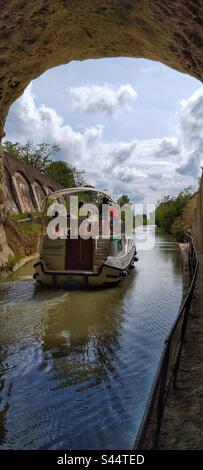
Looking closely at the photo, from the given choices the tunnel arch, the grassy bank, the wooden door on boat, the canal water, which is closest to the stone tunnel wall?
the grassy bank

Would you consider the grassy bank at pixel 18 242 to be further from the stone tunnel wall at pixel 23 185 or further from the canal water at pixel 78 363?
the stone tunnel wall at pixel 23 185

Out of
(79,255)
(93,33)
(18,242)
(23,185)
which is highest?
(93,33)

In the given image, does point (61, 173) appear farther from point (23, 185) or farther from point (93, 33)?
point (93, 33)

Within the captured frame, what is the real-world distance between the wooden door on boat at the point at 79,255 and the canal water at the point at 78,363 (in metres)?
0.93

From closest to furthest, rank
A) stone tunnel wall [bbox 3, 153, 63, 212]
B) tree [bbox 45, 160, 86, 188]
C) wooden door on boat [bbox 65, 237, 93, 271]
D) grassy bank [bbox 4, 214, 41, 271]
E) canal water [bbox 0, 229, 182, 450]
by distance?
canal water [bbox 0, 229, 182, 450], wooden door on boat [bbox 65, 237, 93, 271], grassy bank [bbox 4, 214, 41, 271], stone tunnel wall [bbox 3, 153, 63, 212], tree [bbox 45, 160, 86, 188]

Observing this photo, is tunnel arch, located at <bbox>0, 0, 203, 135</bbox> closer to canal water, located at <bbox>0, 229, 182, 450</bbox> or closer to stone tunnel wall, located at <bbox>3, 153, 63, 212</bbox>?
canal water, located at <bbox>0, 229, 182, 450</bbox>

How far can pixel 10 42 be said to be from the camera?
30.2 ft

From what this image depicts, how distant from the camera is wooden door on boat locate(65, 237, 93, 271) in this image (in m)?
11.9

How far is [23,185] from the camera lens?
32.7 metres

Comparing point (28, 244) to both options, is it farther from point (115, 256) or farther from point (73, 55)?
point (73, 55)

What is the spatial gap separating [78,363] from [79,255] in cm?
621

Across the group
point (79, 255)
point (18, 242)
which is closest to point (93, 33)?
point (79, 255)

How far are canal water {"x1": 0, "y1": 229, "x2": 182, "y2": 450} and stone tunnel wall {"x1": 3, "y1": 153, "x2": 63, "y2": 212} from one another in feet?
63.2
